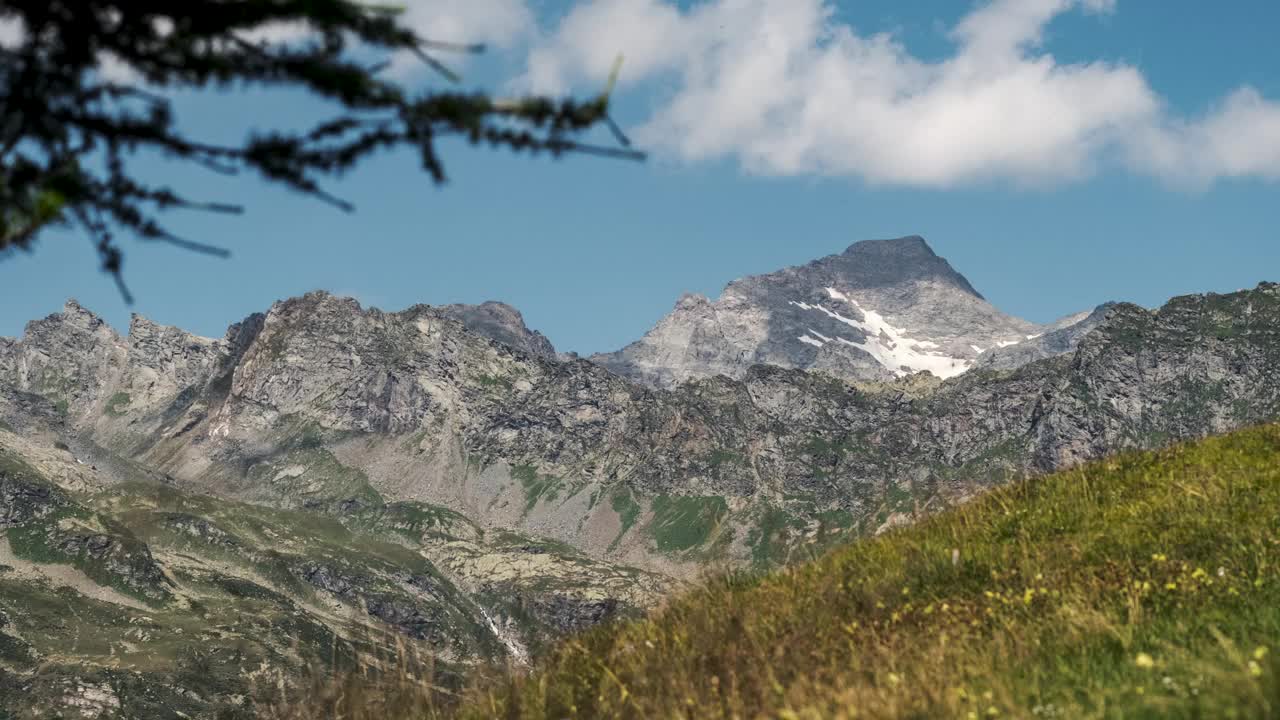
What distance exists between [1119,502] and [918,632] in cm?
459

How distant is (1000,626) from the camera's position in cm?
945

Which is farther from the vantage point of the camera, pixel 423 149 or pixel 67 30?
pixel 423 149

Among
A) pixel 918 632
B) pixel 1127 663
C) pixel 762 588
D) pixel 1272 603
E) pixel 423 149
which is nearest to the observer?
pixel 423 149

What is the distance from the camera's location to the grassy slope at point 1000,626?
7.39 metres

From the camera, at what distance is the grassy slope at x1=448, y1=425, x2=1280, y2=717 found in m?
7.39

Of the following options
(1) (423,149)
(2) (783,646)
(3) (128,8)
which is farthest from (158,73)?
(2) (783,646)

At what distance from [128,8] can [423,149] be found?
1.78m

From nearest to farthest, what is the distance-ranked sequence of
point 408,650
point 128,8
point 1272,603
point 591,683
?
point 128,8 → point 1272,603 → point 591,683 → point 408,650

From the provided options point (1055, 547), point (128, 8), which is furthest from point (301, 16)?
point (1055, 547)

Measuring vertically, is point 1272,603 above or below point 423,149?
below

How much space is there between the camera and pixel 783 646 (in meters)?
9.02

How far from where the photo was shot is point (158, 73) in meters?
6.11

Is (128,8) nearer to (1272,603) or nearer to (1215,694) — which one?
(1215,694)

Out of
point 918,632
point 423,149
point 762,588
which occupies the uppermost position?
point 423,149
